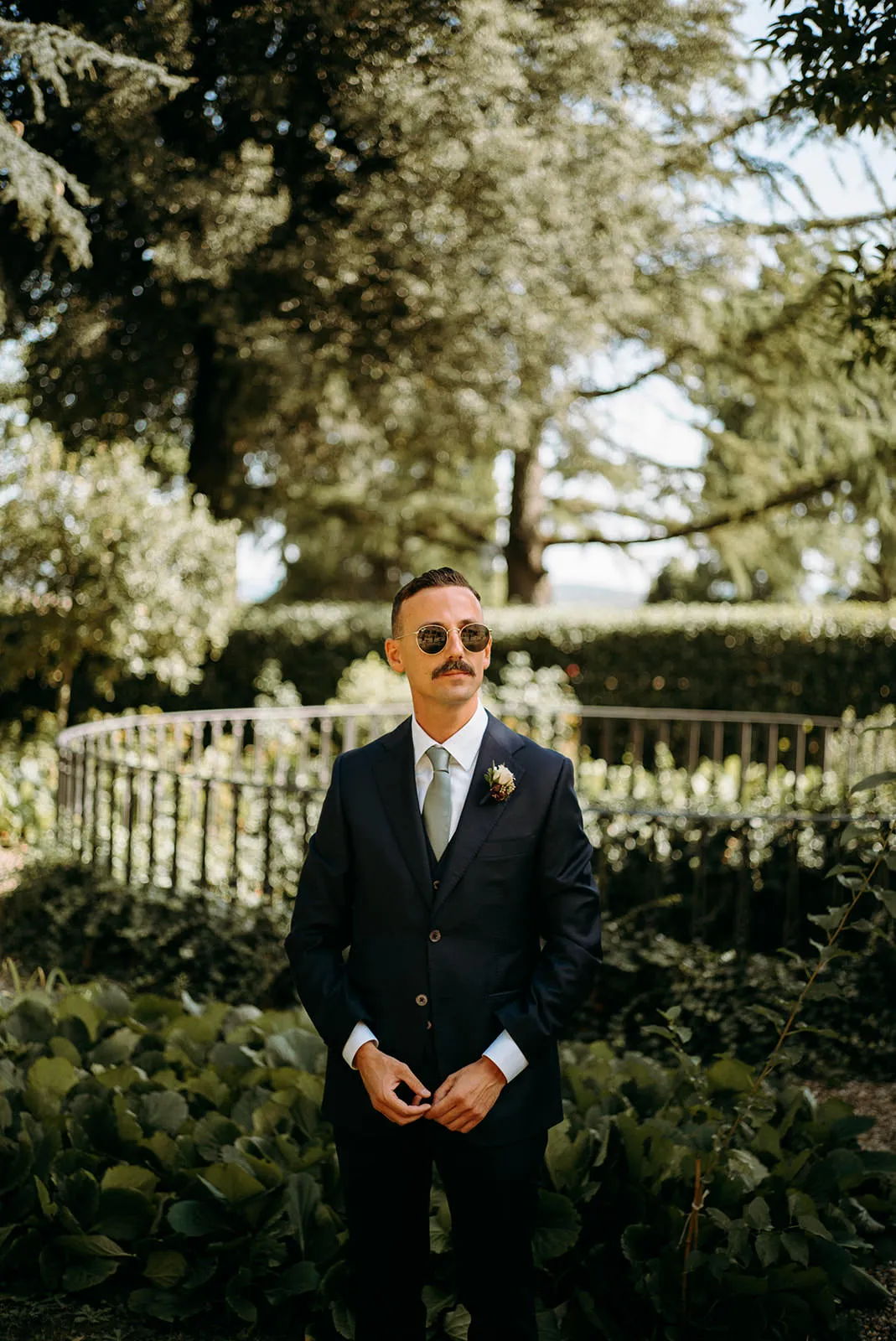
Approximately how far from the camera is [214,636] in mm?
10617

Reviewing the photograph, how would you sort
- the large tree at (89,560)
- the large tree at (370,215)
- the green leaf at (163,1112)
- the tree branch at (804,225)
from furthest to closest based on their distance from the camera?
the tree branch at (804,225) < the large tree at (89,560) < the large tree at (370,215) < the green leaf at (163,1112)

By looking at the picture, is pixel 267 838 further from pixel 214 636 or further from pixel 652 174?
pixel 652 174

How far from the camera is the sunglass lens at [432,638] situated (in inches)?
83.0

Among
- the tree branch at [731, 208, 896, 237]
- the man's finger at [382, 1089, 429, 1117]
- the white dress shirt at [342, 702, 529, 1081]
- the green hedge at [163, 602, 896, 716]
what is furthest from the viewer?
the tree branch at [731, 208, 896, 237]

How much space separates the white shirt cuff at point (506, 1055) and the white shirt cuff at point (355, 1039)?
0.22 metres

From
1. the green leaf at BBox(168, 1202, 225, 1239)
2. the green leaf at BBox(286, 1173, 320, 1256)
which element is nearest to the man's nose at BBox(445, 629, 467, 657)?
the green leaf at BBox(286, 1173, 320, 1256)

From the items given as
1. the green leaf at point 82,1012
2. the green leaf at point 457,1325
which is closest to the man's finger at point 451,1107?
the green leaf at point 457,1325

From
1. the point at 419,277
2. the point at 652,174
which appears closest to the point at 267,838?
the point at 419,277

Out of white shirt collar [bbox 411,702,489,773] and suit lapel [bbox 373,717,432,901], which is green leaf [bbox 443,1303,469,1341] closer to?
suit lapel [bbox 373,717,432,901]

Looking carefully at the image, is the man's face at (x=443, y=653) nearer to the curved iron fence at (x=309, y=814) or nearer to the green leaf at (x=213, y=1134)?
the green leaf at (x=213, y=1134)

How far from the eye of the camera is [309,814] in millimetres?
5594

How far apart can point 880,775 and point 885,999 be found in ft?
7.72

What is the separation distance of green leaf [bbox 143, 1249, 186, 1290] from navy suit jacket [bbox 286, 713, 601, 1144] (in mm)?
1014

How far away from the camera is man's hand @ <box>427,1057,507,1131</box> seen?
1.96 metres
